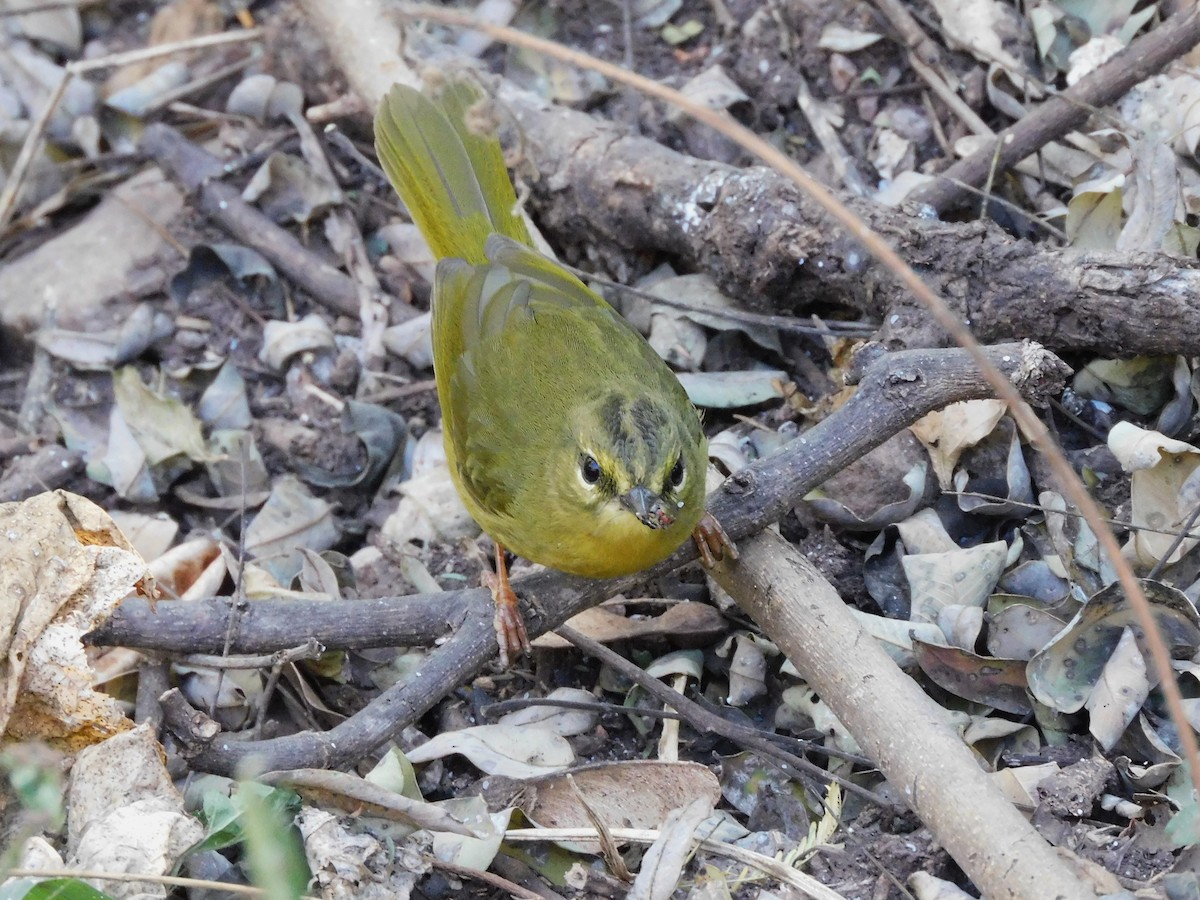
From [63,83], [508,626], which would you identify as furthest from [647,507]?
→ [63,83]

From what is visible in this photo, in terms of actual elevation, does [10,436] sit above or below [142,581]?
below

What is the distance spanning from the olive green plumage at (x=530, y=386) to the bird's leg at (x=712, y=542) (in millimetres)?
48

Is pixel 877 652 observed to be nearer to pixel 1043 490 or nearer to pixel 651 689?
pixel 651 689

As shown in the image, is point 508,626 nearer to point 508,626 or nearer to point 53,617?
point 508,626

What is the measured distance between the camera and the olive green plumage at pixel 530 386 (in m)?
3.57

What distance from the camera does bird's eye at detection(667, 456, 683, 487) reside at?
3.51 m

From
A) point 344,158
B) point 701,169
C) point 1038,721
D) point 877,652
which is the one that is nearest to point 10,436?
point 344,158

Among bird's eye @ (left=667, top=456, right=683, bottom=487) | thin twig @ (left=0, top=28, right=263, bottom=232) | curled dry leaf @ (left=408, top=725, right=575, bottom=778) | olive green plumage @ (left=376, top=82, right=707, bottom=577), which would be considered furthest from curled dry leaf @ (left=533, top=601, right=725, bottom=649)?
thin twig @ (left=0, top=28, right=263, bottom=232)

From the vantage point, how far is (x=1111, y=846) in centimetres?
313

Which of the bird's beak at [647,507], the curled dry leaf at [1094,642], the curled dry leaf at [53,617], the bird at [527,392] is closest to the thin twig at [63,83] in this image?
the bird at [527,392]

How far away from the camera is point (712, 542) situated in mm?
3609

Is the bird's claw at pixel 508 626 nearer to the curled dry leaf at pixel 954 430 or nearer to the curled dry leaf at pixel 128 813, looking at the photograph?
the curled dry leaf at pixel 128 813

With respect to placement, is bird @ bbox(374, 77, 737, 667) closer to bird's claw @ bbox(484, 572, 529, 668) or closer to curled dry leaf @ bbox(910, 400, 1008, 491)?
bird's claw @ bbox(484, 572, 529, 668)

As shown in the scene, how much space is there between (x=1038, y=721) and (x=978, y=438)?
98cm
